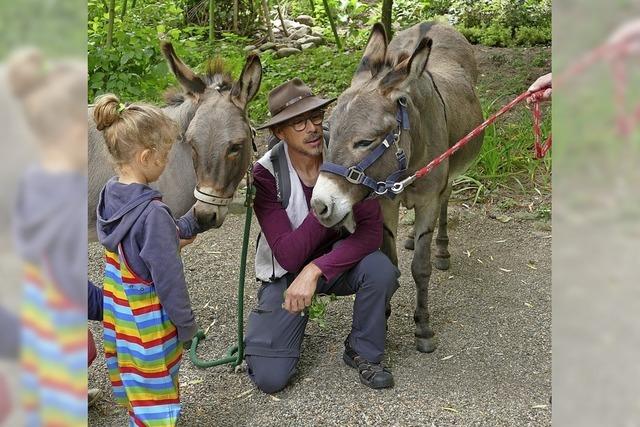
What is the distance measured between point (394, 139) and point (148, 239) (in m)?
1.27

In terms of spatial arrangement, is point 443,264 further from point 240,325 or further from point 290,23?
point 290,23

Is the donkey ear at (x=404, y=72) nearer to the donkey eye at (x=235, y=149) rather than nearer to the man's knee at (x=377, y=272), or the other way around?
the donkey eye at (x=235, y=149)

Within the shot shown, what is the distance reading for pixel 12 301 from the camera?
0.61m

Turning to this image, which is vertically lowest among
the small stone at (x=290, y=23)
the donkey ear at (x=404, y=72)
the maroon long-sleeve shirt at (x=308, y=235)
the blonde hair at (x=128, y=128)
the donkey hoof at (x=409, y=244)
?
the small stone at (x=290, y=23)

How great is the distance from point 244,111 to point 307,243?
2.33 ft

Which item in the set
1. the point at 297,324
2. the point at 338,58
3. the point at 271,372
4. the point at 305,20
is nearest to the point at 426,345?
the point at 297,324

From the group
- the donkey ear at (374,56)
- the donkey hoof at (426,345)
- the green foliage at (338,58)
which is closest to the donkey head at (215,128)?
the green foliage at (338,58)

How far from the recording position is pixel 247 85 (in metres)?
3.57

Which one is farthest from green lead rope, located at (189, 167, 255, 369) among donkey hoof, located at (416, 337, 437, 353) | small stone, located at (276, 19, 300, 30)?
small stone, located at (276, 19, 300, 30)

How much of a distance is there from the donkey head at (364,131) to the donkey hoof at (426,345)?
897 millimetres

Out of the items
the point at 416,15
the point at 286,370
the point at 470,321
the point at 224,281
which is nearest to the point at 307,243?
the point at 286,370

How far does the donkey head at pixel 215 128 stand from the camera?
333cm

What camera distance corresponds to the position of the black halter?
3188mm

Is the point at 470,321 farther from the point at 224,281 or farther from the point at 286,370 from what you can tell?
the point at 224,281
